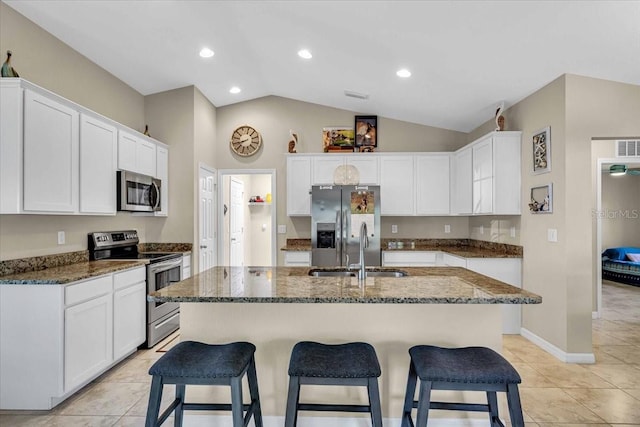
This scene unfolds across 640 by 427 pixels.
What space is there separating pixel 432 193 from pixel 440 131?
3.33ft

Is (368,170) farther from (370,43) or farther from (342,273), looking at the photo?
(342,273)

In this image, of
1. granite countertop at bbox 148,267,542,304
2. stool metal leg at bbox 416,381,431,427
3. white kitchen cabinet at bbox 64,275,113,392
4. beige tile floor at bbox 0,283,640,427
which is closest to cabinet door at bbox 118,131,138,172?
white kitchen cabinet at bbox 64,275,113,392

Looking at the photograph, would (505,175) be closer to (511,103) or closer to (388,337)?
(511,103)

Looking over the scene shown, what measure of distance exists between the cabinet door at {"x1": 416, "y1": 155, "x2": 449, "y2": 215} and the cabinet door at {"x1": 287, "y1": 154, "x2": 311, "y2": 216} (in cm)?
157

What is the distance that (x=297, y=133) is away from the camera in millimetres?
5324

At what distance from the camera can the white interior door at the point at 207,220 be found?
15.4 feet

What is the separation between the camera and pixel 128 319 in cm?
317

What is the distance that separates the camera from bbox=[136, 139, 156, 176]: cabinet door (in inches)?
153

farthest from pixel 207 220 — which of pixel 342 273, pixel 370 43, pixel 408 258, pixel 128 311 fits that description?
pixel 370 43

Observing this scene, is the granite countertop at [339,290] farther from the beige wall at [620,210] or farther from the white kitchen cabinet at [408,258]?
the beige wall at [620,210]

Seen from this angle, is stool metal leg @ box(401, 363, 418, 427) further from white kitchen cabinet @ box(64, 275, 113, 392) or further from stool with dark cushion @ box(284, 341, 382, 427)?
white kitchen cabinet @ box(64, 275, 113, 392)

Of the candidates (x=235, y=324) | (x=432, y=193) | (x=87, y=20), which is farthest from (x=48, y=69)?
(x=432, y=193)

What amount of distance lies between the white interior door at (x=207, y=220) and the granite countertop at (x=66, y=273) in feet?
4.44

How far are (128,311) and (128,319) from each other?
73mm
